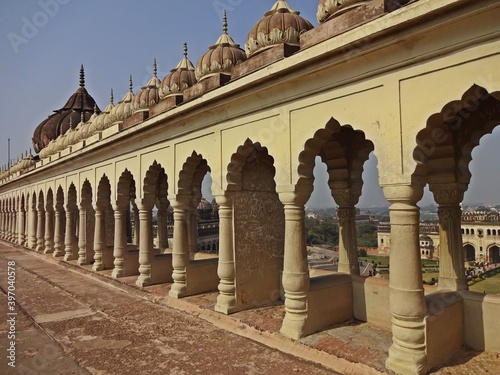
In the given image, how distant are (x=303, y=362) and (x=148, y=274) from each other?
6.70 meters

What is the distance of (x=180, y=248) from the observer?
10.0 metres

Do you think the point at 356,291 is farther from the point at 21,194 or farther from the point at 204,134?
the point at 21,194

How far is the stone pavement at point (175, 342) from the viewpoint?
19.1 ft

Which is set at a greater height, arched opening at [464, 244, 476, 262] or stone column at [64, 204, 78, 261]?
stone column at [64, 204, 78, 261]

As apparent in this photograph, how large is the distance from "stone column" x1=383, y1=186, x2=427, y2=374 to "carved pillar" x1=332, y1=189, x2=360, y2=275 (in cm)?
347

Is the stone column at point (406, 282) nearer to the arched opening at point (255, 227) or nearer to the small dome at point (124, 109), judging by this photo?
the arched opening at point (255, 227)

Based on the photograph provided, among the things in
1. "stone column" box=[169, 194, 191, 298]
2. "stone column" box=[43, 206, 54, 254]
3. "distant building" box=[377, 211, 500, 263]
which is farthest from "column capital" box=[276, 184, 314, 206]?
"distant building" box=[377, 211, 500, 263]

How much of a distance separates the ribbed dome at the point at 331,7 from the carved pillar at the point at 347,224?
3.85 m

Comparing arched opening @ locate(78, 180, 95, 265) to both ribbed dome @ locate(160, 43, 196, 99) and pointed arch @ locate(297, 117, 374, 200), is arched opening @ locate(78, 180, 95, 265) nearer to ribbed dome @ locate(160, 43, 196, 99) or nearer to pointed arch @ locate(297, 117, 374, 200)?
ribbed dome @ locate(160, 43, 196, 99)

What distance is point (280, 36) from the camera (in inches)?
298

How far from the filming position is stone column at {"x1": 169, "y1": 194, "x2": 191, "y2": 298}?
9.99m

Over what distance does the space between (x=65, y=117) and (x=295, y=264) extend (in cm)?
2915

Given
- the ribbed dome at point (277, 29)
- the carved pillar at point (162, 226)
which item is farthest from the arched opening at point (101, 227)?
the ribbed dome at point (277, 29)

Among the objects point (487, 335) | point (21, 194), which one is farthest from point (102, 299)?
point (21, 194)
